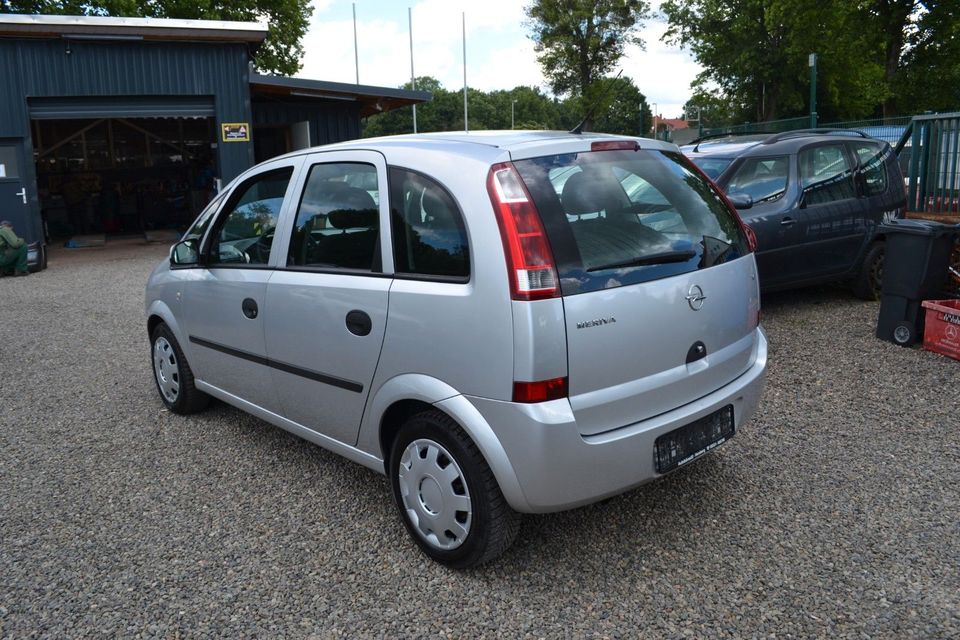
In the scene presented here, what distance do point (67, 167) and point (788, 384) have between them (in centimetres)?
2126

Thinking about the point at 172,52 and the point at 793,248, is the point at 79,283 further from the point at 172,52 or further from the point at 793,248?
the point at 793,248

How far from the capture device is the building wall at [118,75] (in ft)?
49.3

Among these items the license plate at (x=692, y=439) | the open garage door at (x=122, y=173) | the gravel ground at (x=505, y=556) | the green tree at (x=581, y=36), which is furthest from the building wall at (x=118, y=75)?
the green tree at (x=581, y=36)

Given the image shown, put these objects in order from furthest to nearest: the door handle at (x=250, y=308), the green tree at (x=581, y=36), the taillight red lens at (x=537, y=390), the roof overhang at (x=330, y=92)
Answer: the green tree at (x=581, y=36) < the roof overhang at (x=330, y=92) < the door handle at (x=250, y=308) < the taillight red lens at (x=537, y=390)

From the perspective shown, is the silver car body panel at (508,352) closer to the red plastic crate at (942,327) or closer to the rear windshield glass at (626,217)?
the rear windshield glass at (626,217)

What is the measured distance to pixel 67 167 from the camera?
21.2 metres

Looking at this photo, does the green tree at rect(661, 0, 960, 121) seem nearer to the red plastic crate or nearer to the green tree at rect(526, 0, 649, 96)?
the green tree at rect(526, 0, 649, 96)

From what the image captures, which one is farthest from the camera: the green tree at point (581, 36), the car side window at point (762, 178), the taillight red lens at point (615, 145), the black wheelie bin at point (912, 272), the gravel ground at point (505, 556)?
the green tree at point (581, 36)

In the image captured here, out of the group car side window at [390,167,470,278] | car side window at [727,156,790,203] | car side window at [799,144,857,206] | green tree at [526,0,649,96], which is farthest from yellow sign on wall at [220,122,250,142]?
green tree at [526,0,649,96]

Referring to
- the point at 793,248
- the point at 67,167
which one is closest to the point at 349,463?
the point at 793,248

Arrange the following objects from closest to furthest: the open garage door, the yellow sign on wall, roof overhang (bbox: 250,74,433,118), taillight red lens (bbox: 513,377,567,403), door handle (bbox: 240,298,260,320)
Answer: taillight red lens (bbox: 513,377,567,403)
door handle (bbox: 240,298,260,320)
the yellow sign on wall
roof overhang (bbox: 250,74,433,118)
the open garage door

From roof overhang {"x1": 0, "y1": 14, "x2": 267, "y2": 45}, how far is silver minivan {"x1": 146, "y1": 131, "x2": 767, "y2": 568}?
1368cm

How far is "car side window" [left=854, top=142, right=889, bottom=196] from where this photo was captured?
7.73m

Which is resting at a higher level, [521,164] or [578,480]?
[521,164]
